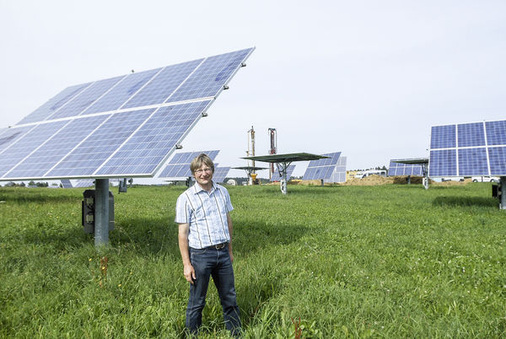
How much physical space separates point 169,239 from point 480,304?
5382 millimetres

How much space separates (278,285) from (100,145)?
4.39 meters

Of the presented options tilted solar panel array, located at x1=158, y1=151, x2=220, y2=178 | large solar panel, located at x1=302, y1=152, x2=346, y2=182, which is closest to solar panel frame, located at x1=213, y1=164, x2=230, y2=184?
tilted solar panel array, located at x1=158, y1=151, x2=220, y2=178

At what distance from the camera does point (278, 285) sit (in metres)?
4.57

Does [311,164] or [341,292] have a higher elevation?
[311,164]

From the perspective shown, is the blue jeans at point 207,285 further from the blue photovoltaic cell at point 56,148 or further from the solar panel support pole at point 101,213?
the blue photovoltaic cell at point 56,148

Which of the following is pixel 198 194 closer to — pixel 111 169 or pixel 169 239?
pixel 111 169

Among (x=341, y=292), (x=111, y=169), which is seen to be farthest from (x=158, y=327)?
(x=111, y=169)

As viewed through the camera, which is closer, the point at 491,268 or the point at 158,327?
the point at 158,327

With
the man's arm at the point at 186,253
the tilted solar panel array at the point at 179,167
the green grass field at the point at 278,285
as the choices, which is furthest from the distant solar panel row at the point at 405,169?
the man's arm at the point at 186,253

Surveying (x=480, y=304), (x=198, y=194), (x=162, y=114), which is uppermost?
(x=162, y=114)

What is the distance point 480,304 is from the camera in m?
4.17

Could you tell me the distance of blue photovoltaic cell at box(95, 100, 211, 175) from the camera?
5.65 meters

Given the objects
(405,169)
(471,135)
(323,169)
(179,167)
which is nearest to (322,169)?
(323,169)

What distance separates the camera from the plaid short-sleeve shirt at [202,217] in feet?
11.4
